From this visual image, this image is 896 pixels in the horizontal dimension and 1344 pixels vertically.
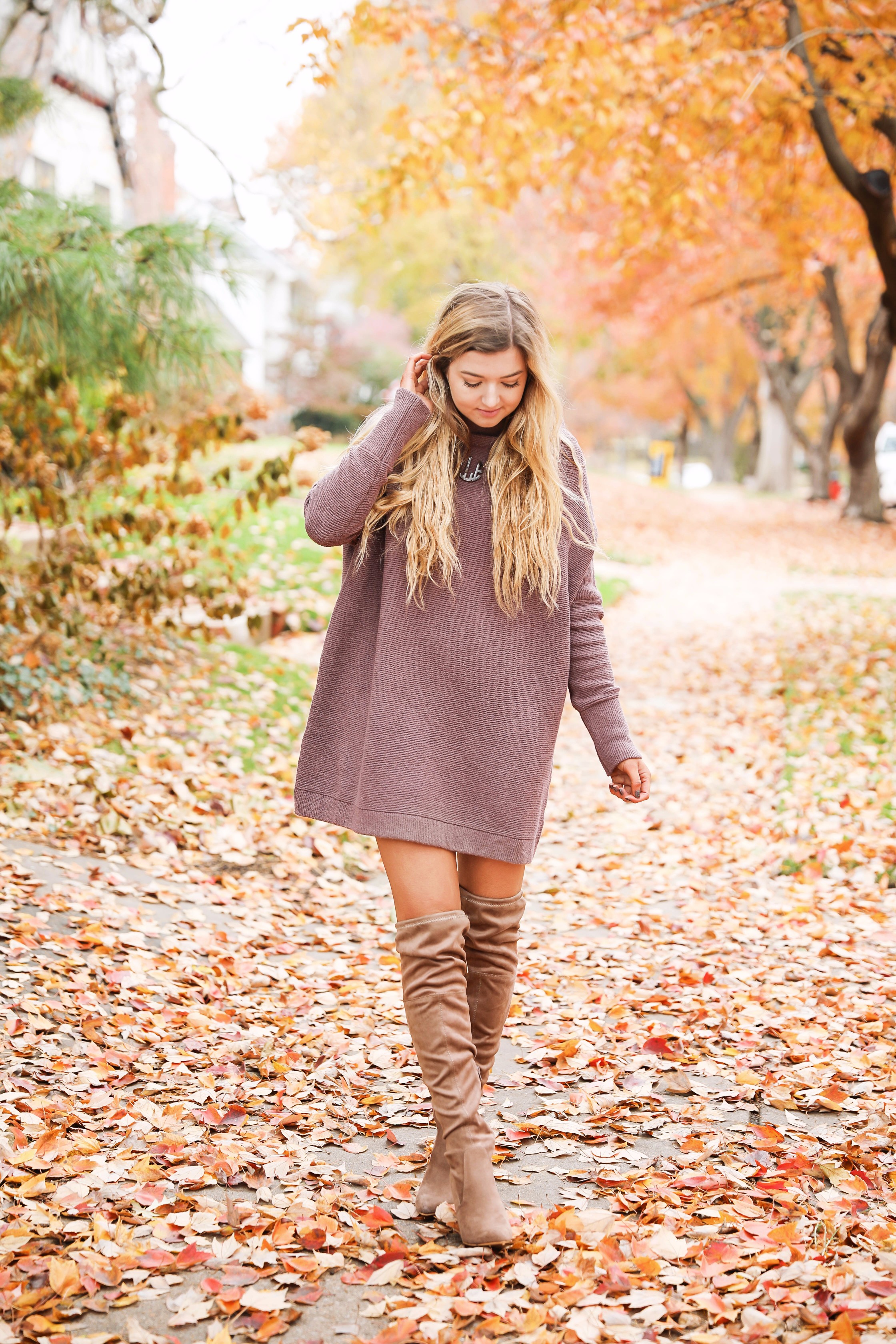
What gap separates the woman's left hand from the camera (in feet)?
9.96

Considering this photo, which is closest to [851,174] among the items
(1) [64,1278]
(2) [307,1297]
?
(2) [307,1297]

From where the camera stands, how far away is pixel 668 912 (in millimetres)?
5453

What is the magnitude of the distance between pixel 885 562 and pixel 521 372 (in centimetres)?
1605

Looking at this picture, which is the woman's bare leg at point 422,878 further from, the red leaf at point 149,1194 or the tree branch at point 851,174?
the tree branch at point 851,174

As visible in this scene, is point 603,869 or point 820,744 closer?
point 603,869

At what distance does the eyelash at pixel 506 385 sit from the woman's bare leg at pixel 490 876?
3.55ft

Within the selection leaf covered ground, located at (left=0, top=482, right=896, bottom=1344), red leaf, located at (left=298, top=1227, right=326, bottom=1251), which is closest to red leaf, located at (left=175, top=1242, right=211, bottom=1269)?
leaf covered ground, located at (left=0, top=482, right=896, bottom=1344)

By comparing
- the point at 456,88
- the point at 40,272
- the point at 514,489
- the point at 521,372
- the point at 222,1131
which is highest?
the point at 456,88

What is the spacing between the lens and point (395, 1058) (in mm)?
4020

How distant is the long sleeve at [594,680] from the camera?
3061 millimetres

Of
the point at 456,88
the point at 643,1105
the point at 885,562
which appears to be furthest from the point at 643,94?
the point at 885,562

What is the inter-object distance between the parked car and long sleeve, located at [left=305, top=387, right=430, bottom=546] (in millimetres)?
24906

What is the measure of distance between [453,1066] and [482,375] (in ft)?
5.08

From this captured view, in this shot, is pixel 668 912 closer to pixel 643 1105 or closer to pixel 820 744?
pixel 643 1105
